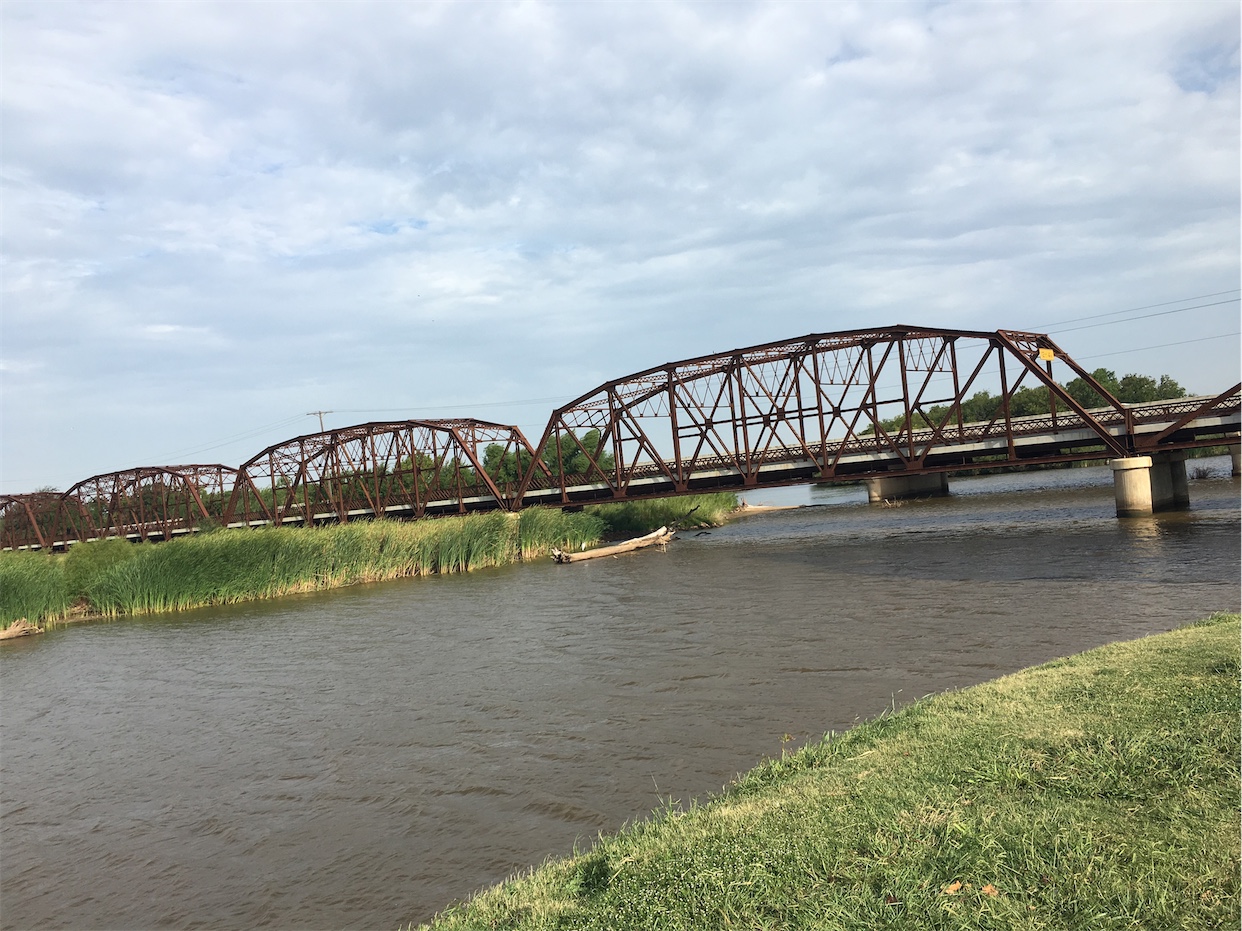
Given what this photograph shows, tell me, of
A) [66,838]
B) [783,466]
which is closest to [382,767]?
[66,838]

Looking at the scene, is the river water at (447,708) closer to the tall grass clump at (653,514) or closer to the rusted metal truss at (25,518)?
the tall grass clump at (653,514)

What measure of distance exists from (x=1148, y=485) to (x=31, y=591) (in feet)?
167

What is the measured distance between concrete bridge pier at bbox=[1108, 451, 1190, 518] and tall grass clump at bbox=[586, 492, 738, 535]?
94.1 ft

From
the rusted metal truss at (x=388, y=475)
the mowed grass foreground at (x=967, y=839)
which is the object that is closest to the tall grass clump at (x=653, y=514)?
the rusted metal truss at (x=388, y=475)

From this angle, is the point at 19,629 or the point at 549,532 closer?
the point at 19,629

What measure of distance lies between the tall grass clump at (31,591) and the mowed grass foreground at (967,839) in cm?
3440

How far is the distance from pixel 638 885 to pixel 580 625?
18584 mm

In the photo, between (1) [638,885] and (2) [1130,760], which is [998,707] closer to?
(2) [1130,760]

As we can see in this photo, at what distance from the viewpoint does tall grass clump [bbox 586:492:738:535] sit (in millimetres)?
65812

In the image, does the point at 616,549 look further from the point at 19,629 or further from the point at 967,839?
the point at 967,839

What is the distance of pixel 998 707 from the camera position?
30.7 feet

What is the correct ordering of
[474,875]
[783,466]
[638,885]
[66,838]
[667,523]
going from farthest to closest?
[667,523] → [783,466] → [66,838] → [474,875] → [638,885]

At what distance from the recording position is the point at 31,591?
34625mm

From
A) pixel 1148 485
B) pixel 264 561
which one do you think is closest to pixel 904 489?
pixel 1148 485
